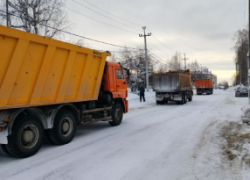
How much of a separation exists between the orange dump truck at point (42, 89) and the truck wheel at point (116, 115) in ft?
3.02

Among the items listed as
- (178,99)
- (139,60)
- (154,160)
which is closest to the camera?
(154,160)

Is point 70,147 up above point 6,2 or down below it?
below

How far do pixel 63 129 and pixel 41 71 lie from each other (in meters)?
1.91

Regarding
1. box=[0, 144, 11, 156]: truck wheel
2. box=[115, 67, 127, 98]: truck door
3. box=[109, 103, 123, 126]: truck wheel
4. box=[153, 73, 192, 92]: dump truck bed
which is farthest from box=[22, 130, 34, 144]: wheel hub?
box=[153, 73, 192, 92]: dump truck bed

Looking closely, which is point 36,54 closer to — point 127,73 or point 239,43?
point 127,73

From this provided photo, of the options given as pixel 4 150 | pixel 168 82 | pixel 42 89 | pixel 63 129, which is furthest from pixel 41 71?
pixel 168 82

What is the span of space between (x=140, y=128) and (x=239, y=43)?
55.0 metres

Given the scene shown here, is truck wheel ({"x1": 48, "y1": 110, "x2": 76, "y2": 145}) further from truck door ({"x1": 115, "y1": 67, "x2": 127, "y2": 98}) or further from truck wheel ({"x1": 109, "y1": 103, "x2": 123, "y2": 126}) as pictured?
truck door ({"x1": 115, "y1": 67, "x2": 127, "y2": 98})

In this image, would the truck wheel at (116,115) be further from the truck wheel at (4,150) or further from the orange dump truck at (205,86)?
the orange dump truck at (205,86)

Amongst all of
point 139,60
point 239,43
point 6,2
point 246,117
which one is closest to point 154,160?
point 246,117

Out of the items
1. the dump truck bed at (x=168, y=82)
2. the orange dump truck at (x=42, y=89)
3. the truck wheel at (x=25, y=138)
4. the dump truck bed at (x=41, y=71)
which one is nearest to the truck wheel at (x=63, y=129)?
the orange dump truck at (x=42, y=89)

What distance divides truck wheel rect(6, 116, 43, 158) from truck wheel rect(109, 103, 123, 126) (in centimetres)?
403

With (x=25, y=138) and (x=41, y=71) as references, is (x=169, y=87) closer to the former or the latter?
(x=41, y=71)

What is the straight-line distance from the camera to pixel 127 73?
10719 mm
